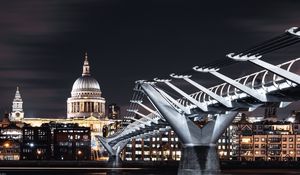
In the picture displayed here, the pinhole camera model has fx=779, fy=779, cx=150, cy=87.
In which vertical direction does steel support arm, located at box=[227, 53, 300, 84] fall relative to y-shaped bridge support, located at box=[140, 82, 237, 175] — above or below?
above

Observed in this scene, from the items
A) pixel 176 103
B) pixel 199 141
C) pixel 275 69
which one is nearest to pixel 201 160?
pixel 199 141

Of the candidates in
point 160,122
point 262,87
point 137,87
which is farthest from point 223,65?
point 160,122

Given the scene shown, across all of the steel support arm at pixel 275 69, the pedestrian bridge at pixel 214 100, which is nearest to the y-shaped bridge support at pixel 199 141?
Result: the pedestrian bridge at pixel 214 100

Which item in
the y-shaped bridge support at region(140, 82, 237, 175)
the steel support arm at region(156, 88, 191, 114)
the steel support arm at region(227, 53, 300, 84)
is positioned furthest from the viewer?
the steel support arm at region(156, 88, 191, 114)

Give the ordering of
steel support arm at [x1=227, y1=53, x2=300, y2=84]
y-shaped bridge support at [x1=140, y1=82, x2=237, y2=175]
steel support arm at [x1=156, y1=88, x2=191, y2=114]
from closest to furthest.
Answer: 1. steel support arm at [x1=227, y1=53, x2=300, y2=84]
2. y-shaped bridge support at [x1=140, y1=82, x2=237, y2=175]
3. steel support arm at [x1=156, y1=88, x2=191, y2=114]

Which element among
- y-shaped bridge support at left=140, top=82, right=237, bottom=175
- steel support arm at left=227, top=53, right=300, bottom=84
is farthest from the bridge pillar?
steel support arm at left=227, top=53, right=300, bottom=84

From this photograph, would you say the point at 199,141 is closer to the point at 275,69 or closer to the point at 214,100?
the point at 214,100

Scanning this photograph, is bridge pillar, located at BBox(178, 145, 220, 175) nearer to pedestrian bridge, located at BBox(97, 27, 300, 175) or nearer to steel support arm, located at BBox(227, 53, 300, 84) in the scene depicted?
pedestrian bridge, located at BBox(97, 27, 300, 175)

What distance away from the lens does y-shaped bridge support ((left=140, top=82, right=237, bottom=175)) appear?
206 feet

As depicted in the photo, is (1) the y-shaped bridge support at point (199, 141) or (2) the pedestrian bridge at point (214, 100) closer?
(2) the pedestrian bridge at point (214, 100)

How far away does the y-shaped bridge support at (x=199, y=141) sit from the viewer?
206 ft

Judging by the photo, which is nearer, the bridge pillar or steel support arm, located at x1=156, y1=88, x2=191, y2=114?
the bridge pillar

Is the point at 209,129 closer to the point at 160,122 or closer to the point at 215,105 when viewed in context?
the point at 215,105

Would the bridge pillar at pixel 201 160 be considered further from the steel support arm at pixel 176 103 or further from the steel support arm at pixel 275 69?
the steel support arm at pixel 275 69
